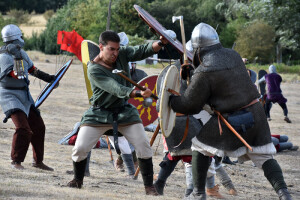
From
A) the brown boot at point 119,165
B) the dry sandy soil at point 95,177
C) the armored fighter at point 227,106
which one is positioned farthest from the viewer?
the brown boot at point 119,165

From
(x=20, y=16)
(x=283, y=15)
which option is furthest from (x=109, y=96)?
(x=20, y=16)

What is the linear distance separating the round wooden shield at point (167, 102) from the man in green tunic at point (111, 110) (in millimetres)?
383

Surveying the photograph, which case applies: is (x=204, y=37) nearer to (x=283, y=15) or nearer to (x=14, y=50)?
(x=14, y=50)

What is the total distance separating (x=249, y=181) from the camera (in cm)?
714

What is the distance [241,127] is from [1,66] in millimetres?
2891

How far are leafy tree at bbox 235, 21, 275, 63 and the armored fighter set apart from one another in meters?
35.9

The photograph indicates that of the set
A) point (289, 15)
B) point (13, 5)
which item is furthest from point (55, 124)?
point (13, 5)

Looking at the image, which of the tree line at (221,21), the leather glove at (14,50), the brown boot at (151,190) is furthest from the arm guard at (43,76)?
the tree line at (221,21)

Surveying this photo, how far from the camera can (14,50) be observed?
6.15 m

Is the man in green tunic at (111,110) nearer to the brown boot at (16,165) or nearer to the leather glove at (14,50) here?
the brown boot at (16,165)

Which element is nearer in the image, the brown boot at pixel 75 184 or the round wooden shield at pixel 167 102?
the round wooden shield at pixel 167 102

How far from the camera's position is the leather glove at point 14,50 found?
6.13 m

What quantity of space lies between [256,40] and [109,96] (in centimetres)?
3663

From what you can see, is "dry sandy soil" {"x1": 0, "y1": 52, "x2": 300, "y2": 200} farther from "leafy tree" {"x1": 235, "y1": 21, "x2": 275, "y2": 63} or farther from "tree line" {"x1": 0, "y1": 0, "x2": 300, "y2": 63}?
"leafy tree" {"x1": 235, "y1": 21, "x2": 275, "y2": 63}
